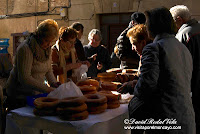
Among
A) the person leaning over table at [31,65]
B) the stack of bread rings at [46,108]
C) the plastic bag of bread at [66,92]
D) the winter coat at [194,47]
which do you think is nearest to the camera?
the stack of bread rings at [46,108]

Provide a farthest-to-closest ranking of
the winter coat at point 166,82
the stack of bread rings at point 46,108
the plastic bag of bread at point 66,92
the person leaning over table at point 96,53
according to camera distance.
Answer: the person leaning over table at point 96,53 → the plastic bag of bread at point 66,92 → the stack of bread rings at point 46,108 → the winter coat at point 166,82

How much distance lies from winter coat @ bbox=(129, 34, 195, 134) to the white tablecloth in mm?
378

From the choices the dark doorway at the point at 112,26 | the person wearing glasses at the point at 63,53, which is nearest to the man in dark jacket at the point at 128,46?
the person wearing glasses at the point at 63,53

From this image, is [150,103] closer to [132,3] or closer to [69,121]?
[69,121]

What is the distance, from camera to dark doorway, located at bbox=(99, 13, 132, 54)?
7594mm

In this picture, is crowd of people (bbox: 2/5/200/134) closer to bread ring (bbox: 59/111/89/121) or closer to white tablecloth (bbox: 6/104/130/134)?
white tablecloth (bbox: 6/104/130/134)

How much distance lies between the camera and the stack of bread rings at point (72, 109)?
1869mm

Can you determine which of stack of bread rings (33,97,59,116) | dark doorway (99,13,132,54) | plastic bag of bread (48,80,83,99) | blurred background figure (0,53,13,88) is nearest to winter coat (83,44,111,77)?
blurred background figure (0,53,13,88)

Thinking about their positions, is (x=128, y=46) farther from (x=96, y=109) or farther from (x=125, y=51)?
(x=96, y=109)

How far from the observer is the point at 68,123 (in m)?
1.84

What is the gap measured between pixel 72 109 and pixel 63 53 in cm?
175

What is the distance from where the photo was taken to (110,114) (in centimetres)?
212

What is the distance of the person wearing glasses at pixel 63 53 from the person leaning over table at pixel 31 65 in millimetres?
717

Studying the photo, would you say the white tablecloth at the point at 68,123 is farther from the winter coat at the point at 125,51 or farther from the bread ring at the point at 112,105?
the winter coat at the point at 125,51
